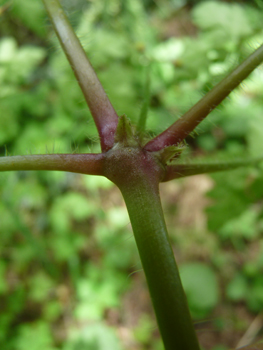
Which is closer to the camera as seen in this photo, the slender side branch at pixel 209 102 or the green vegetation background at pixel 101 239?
the slender side branch at pixel 209 102

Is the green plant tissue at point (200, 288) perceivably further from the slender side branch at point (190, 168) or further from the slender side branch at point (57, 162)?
the slender side branch at point (57, 162)

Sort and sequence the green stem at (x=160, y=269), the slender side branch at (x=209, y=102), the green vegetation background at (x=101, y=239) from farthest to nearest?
1. the green vegetation background at (x=101, y=239)
2. the slender side branch at (x=209, y=102)
3. the green stem at (x=160, y=269)

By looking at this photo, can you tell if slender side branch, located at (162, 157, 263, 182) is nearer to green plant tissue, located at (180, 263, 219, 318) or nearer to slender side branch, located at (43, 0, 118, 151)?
slender side branch, located at (43, 0, 118, 151)

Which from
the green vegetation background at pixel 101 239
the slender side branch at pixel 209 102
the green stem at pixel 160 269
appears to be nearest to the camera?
the green stem at pixel 160 269

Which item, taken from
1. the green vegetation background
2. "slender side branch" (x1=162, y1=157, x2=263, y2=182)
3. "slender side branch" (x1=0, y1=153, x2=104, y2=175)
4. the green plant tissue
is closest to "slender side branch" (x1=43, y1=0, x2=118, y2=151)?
"slender side branch" (x1=0, y1=153, x2=104, y2=175)

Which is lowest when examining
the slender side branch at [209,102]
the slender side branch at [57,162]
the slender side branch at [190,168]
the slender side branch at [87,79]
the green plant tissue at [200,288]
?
the green plant tissue at [200,288]

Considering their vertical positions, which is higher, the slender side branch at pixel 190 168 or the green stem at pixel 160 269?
the slender side branch at pixel 190 168

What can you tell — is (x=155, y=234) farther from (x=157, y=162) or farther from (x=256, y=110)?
(x=256, y=110)

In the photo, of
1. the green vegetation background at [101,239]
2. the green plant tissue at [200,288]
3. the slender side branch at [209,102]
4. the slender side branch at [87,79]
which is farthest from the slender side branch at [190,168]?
the green plant tissue at [200,288]
